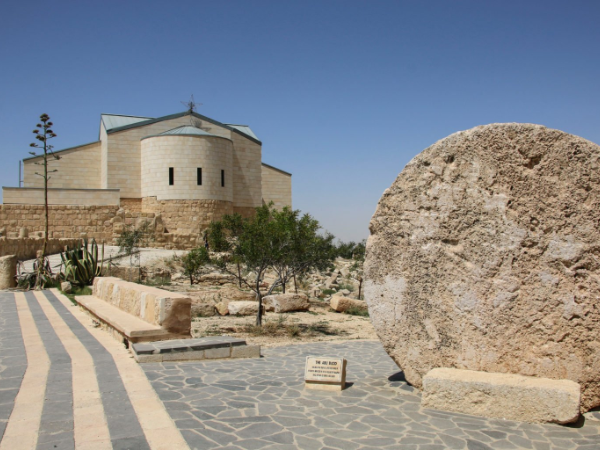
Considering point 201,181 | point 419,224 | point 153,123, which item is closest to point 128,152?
point 153,123

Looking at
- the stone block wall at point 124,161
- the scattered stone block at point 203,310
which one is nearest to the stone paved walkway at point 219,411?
the scattered stone block at point 203,310

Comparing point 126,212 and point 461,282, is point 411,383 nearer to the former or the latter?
point 461,282

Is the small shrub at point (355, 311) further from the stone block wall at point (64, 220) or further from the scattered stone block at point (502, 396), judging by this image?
the stone block wall at point (64, 220)

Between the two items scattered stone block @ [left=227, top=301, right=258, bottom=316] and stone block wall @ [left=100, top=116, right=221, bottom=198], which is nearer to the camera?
scattered stone block @ [left=227, top=301, right=258, bottom=316]

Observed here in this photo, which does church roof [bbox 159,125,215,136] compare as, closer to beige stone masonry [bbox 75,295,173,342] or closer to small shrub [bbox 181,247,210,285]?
small shrub [bbox 181,247,210,285]

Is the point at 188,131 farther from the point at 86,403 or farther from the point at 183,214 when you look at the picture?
the point at 86,403

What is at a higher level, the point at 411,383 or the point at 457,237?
the point at 457,237

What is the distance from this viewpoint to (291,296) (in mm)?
13953

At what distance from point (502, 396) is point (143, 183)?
89.0 feet

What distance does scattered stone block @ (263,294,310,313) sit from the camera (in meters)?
13.7

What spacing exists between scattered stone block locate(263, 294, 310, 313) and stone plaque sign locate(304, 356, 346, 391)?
29.3 ft

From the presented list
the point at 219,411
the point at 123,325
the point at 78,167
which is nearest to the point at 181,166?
the point at 78,167

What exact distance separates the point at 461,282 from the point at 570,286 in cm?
80

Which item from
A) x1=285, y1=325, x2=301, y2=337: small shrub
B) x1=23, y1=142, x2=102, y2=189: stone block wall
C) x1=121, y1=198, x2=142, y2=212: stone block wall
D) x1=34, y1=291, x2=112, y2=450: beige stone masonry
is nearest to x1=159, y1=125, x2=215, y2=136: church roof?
x1=121, y1=198, x2=142, y2=212: stone block wall
